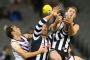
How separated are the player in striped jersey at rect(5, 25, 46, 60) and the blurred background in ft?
25.9

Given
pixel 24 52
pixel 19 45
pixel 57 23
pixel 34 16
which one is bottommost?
→ pixel 24 52

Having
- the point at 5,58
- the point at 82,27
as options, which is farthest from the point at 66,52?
the point at 82,27

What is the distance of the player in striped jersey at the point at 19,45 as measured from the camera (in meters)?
10.5

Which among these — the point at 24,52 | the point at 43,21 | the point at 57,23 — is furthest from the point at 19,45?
the point at 57,23

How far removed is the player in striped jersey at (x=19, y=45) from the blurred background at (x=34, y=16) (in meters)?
7.90

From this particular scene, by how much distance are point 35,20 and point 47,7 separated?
1044cm

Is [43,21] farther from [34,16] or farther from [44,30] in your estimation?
[34,16]

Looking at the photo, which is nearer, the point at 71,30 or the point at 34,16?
the point at 71,30

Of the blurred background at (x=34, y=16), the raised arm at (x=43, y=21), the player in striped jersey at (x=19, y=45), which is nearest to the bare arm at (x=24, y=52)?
the player in striped jersey at (x=19, y=45)

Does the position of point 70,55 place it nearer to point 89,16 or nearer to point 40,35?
point 40,35

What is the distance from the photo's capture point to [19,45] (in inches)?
416

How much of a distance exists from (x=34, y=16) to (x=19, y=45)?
10.8 meters

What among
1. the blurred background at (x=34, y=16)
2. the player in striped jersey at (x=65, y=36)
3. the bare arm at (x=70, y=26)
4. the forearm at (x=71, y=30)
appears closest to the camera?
the bare arm at (x=70, y=26)

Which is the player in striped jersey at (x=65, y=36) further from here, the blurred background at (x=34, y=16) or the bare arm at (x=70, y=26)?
the blurred background at (x=34, y=16)
